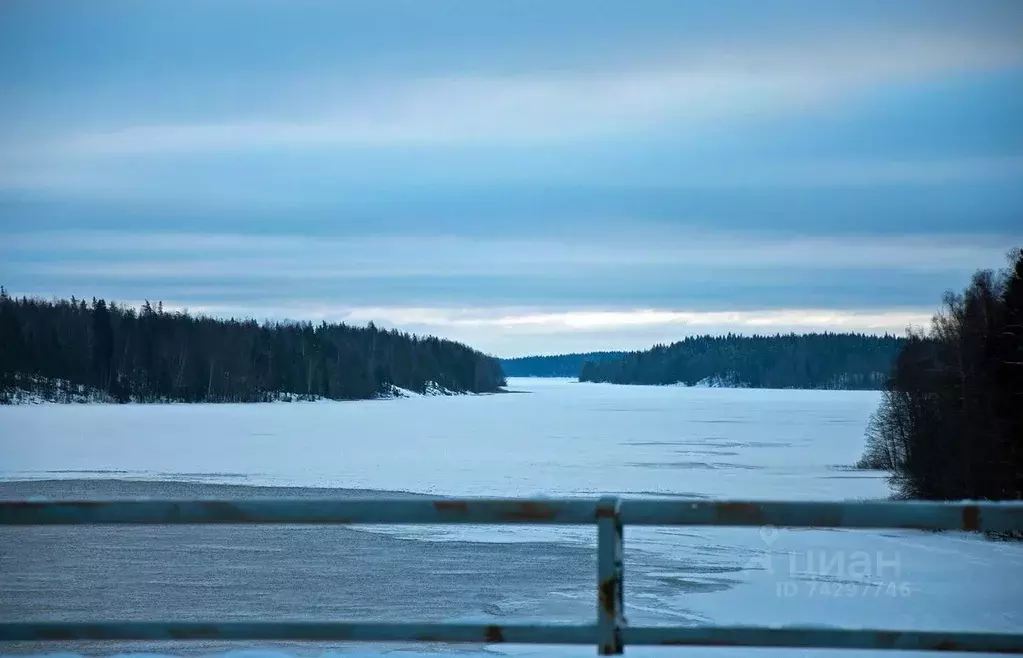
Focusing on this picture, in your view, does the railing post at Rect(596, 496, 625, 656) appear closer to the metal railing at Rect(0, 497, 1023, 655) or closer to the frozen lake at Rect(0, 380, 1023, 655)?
the metal railing at Rect(0, 497, 1023, 655)

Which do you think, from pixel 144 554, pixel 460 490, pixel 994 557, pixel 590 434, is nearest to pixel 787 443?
→ pixel 590 434

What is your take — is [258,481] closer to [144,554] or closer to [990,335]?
[144,554]

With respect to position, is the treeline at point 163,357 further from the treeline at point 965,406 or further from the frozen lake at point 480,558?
the treeline at point 965,406

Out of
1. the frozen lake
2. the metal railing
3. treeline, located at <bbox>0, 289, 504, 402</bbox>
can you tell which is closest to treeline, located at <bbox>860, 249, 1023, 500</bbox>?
the frozen lake

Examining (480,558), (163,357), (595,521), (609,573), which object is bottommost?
(480,558)

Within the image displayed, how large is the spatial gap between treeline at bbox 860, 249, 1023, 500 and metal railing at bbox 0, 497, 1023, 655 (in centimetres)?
2732

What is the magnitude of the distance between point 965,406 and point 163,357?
375 ft

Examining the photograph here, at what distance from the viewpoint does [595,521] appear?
19.5 feet

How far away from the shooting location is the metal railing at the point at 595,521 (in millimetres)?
5832

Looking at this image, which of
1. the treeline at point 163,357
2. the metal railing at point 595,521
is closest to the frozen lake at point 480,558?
the metal railing at point 595,521

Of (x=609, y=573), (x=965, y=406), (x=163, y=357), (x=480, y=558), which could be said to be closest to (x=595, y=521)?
(x=609, y=573)

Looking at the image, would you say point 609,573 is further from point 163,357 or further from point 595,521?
point 163,357

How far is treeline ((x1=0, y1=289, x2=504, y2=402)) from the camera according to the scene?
126 m

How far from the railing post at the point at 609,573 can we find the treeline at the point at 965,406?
27976 mm
